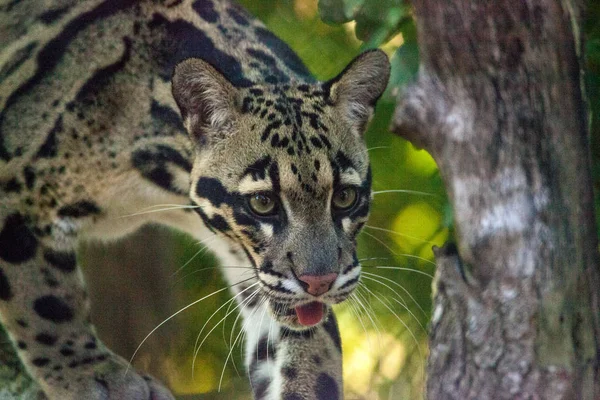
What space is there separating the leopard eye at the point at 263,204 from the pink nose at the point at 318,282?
282 mm

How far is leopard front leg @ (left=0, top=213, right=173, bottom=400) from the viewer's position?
3.87 m

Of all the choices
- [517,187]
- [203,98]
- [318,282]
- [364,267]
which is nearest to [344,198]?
[318,282]

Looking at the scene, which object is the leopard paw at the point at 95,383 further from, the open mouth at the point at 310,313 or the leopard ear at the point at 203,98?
the leopard ear at the point at 203,98

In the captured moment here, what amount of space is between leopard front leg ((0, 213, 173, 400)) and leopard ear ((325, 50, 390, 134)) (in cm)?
127

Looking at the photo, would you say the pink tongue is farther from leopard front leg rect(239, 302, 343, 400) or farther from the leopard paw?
the leopard paw

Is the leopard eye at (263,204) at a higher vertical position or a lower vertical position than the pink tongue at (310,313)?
higher

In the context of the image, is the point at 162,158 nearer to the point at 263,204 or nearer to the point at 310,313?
the point at 263,204

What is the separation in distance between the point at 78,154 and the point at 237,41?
2.63 ft

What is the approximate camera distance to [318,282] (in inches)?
128

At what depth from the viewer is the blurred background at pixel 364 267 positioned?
374 cm

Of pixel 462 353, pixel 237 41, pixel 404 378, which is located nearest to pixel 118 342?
pixel 404 378

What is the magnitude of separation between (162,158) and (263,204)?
0.66m

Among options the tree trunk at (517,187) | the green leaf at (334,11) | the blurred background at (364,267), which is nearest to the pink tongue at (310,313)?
the blurred background at (364,267)

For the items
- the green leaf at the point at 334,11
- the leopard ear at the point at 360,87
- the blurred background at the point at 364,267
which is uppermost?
the green leaf at the point at 334,11
